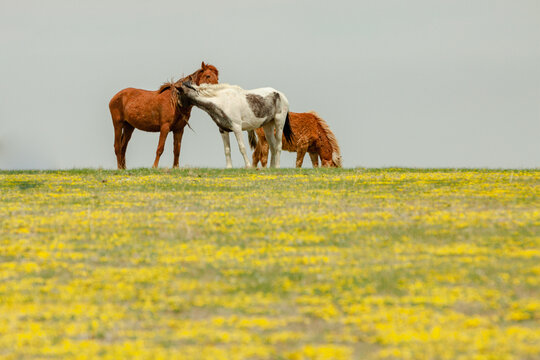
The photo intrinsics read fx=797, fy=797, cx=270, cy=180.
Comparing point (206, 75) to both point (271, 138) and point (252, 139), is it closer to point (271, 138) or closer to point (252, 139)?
point (271, 138)

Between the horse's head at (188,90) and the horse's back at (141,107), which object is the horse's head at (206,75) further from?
the horse's back at (141,107)

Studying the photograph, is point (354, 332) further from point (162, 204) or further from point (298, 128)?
point (298, 128)

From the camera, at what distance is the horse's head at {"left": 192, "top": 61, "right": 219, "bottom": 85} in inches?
1131

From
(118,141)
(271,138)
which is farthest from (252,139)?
(118,141)

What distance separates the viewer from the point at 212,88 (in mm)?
27609

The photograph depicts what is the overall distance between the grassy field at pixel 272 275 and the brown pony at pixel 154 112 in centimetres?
956

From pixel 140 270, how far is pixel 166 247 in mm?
1629

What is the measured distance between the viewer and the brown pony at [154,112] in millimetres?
28891

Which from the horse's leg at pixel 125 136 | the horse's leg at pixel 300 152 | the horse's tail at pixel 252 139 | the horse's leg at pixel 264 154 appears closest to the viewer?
the horse's tail at pixel 252 139

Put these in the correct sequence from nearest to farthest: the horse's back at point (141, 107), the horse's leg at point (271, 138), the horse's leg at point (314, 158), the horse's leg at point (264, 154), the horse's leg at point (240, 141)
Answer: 1. the horse's leg at point (240, 141)
2. the horse's leg at point (271, 138)
3. the horse's back at point (141, 107)
4. the horse's leg at point (264, 154)
5. the horse's leg at point (314, 158)

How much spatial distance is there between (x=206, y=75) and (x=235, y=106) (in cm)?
236

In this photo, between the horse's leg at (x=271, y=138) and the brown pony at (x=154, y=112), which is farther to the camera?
the horse's leg at (x=271, y=138)

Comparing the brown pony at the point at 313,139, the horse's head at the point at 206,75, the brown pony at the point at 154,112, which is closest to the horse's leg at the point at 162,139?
the brown pony at the point at 154,112

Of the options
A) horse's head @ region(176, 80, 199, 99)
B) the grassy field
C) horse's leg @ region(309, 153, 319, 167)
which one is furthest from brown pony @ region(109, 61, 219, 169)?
the grassy field
